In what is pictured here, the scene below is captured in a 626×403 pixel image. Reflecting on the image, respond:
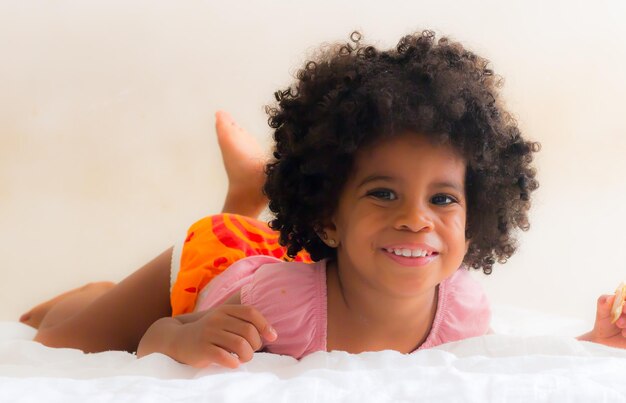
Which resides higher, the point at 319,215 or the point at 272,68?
the point at 272,68

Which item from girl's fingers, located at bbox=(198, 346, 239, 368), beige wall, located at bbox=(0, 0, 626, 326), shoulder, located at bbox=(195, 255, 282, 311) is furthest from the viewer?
beige wall, located at bbox=(0, 0, 626, 326)

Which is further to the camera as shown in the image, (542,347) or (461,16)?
(461,16)

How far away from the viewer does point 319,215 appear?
1033 mm

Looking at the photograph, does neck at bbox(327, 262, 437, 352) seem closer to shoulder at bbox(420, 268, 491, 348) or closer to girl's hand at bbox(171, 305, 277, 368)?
shoulder at bbox(420, 268, 491, 348)

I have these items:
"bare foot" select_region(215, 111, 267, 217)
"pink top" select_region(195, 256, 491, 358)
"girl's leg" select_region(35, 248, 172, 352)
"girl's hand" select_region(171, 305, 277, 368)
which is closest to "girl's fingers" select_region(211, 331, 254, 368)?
"girl's hand" select_region(171, 305, 277, 368)

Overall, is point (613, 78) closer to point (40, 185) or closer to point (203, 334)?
point (40, 185)

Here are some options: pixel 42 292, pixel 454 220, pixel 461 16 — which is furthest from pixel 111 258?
pixel 454 220

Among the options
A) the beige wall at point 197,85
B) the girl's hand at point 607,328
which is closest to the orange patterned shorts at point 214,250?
the girl's hand at point 607,328

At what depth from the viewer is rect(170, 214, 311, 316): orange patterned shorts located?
1.22 m

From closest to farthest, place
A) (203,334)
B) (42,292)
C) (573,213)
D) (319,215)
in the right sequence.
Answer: (203,334)
(319,215)
(42,292)
(573,213)

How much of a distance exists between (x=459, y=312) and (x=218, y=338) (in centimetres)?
34

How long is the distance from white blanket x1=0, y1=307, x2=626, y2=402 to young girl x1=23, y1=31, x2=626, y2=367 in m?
0.05

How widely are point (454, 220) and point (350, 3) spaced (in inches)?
50.6

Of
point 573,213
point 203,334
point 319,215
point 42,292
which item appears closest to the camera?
point 203,334
